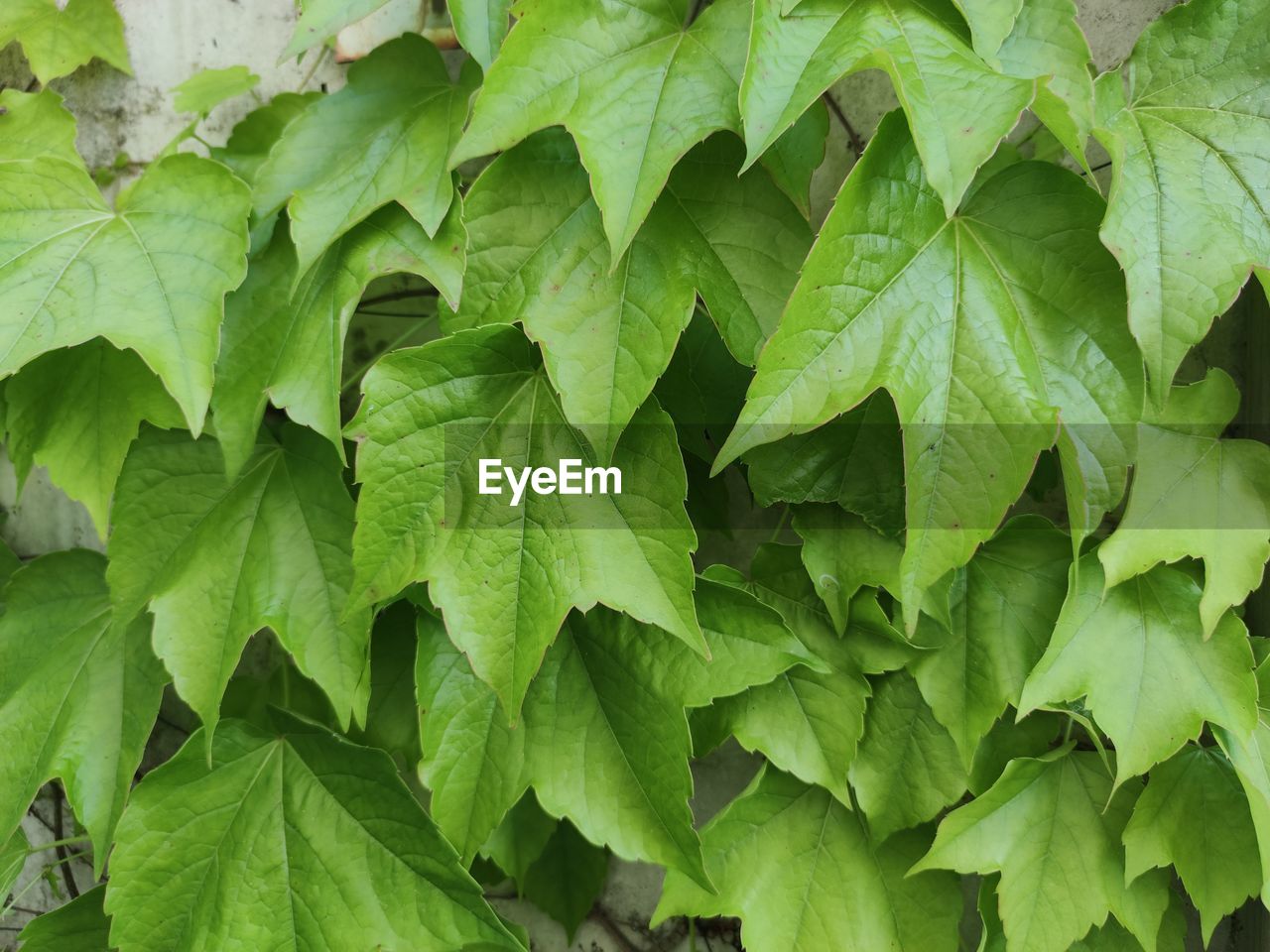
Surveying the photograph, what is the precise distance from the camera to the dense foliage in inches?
23.3

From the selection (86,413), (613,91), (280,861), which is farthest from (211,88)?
(280,861)

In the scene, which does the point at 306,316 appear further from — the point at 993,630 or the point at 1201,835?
the point at 1201,835

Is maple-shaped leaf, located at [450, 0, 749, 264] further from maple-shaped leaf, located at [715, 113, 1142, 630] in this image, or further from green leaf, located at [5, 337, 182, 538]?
green leaf, located at [5, 337, 182, 538]

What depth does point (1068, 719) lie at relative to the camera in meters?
0.74

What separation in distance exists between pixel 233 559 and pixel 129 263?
0.25 metres

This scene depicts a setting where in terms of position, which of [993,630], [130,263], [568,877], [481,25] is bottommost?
[568,877]

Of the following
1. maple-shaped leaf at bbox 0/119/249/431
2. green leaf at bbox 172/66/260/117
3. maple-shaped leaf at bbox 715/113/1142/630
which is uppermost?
green leaf at bbox 172/66/260/117

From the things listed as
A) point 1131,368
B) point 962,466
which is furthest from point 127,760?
point 1131,368

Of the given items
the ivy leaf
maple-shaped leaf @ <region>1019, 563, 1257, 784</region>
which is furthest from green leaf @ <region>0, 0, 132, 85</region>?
maple-shaped leaf @ <region>1019, 563, 1257, 784</region>

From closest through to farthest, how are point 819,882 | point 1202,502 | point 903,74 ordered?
point 903,74
point 1202,502
point 819,882

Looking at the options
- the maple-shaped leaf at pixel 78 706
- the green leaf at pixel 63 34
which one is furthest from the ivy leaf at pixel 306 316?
the green leaf at pixel 63 34

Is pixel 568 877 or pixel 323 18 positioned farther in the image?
pixel 568 877

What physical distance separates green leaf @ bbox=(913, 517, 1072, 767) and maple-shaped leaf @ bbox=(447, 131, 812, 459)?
277mm

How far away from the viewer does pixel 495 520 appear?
668 millimetres
